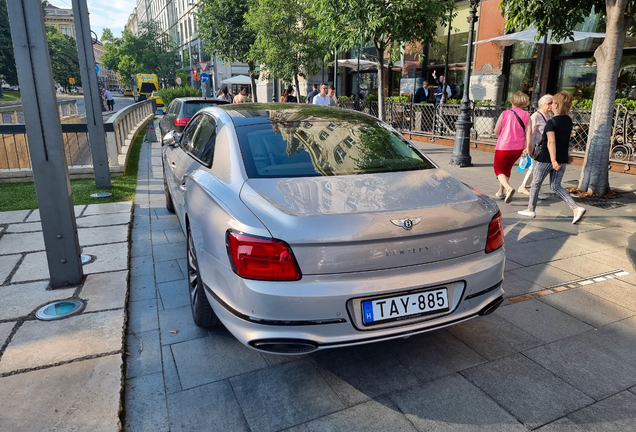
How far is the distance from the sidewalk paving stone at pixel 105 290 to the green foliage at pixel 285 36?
15661 mm

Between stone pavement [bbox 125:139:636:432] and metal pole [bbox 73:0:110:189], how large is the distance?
4.36 meters

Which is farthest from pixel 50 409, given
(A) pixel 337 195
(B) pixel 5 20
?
(B) pixel 5 20

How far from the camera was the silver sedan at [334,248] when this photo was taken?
94.3 inches

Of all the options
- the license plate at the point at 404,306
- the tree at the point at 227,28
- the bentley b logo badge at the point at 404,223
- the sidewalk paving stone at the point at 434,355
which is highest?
the tree at the point at 227,28

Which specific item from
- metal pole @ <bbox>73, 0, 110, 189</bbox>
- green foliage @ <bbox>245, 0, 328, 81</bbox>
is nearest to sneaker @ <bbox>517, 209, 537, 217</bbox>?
metal pole @ <bbox>73, 0, 110, 189</bbox>

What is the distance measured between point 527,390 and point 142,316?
9.21 feet

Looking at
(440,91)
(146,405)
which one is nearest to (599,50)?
(146,405)

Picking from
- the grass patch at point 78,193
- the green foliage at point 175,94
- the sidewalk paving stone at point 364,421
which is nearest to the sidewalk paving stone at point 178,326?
the sidewalk paving stone at point 364,421

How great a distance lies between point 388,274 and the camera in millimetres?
2492

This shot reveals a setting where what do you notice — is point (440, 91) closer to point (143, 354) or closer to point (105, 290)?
point (105, 290)

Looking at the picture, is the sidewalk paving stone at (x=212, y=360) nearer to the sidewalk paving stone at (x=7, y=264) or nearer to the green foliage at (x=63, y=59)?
the sidewalk paving stone at (x=7, y=264)

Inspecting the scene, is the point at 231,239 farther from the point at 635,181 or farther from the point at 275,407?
the point at 635,181

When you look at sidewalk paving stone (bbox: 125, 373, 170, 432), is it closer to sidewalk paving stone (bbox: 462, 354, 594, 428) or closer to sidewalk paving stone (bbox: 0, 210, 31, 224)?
sidewalk paving stone (bbox: 462, 354, 594, 428)

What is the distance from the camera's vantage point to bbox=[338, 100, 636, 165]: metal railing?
950 cm
